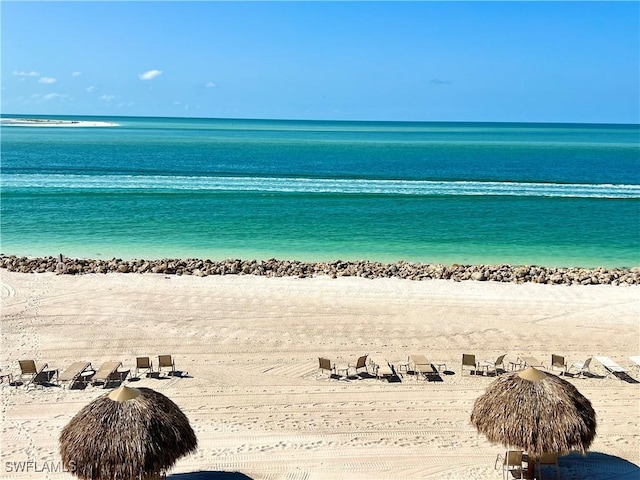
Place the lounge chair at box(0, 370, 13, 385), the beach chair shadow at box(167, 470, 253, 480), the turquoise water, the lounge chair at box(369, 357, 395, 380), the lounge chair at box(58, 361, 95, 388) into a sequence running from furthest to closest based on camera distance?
the turquoise water, the lounge chair at box(369, 357, 395, 380), the lounge chair at box(0, 370, 13, 385), the lounge chair at box(58, 361, 95, 388), the beach chair shadow at box(167, 470, 253, 480)

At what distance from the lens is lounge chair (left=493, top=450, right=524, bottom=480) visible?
9.16 meters

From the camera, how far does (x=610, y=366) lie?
13211 millimetres

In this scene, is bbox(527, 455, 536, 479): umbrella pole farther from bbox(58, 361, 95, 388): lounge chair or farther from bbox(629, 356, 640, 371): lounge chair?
bbox(58, 361, 95, 388): lounge chair

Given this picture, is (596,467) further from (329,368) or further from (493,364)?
(329,368)

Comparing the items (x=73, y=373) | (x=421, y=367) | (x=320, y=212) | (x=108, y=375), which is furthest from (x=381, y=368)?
(x=320, y=212)

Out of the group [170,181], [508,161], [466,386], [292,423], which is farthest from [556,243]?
[508,161]

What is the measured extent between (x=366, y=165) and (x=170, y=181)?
24.5m

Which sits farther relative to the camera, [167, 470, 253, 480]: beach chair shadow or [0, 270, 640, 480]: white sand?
[0, 270, 640, 480]: white sand

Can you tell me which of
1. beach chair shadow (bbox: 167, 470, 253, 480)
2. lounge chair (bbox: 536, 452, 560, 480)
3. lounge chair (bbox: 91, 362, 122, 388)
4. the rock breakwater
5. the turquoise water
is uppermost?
the turquoise water

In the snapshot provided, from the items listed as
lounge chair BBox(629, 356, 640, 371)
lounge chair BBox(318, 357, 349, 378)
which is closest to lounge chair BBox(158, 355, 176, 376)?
lounge chair BBox(318, 357, 349, 378)

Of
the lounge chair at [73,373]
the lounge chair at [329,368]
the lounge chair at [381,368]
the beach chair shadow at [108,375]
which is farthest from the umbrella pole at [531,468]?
the lounge chair at [73,373]

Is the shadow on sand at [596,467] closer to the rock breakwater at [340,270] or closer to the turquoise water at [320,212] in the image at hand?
the rock breakwater at [340,270]

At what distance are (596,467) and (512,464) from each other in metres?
1.69

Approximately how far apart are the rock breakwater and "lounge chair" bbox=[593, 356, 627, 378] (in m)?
6.86
